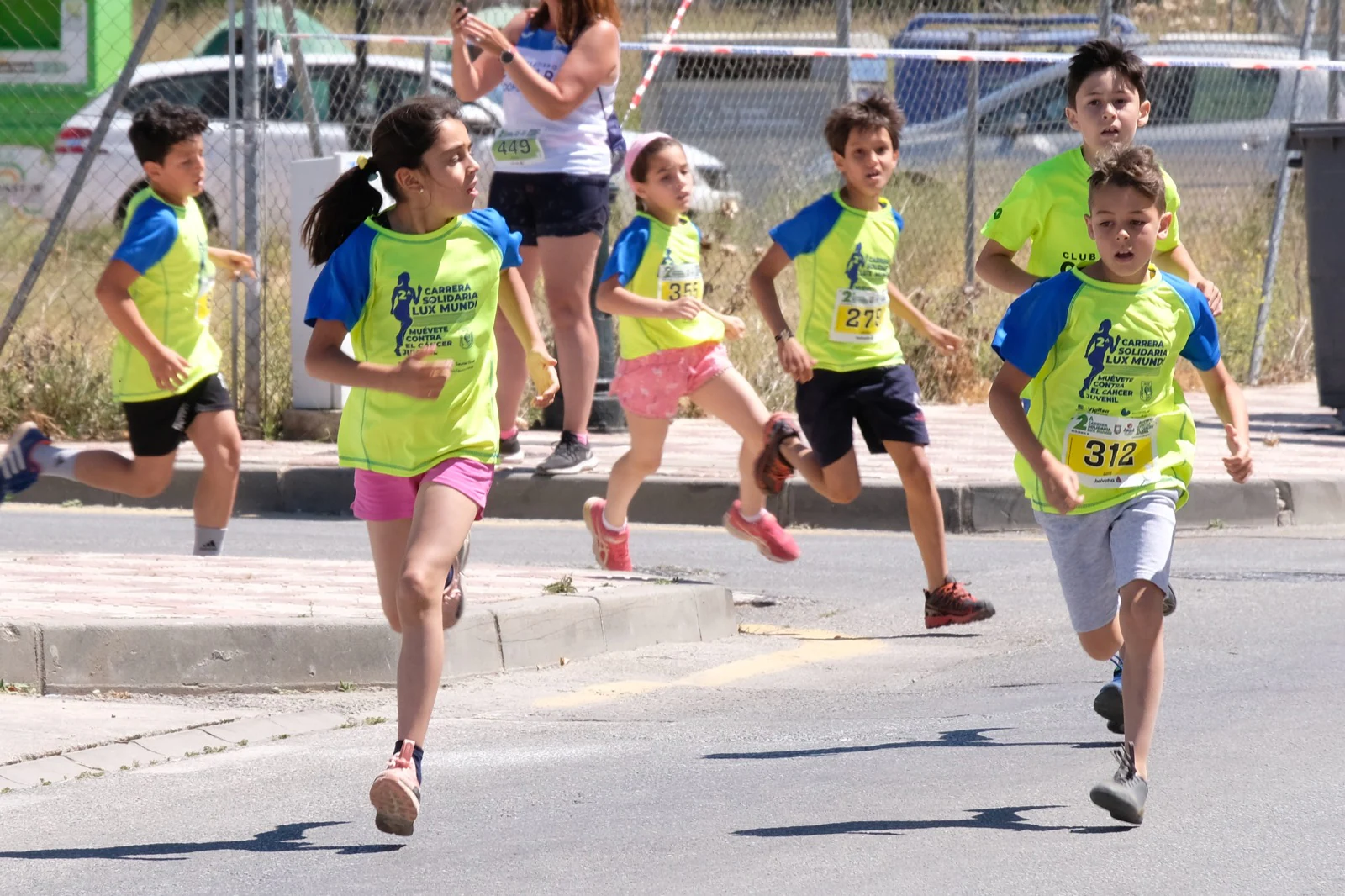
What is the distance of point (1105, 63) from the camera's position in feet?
19.2

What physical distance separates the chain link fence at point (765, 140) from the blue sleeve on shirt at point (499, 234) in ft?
20.7

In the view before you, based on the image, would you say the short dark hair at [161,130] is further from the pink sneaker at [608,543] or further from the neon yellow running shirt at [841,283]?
the neon yellow running shirt at [841,283]

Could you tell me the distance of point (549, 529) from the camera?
30.9 ft

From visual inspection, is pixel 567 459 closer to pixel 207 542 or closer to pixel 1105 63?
pixel 207 542

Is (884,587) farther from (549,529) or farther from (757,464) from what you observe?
(549,529)

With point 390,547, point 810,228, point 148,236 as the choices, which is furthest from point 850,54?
point 390,547

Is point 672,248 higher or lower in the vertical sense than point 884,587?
higher

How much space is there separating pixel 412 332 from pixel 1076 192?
7.01 ft

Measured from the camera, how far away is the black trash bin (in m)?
12.2

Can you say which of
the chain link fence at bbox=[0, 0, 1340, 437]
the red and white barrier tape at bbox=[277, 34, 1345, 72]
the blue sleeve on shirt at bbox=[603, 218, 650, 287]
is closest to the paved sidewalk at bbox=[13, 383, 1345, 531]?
the chain link fence at bbox=[0, 0, 1340, 437]

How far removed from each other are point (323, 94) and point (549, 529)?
8.74 m

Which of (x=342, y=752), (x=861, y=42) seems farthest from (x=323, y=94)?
(x=342, y=752)

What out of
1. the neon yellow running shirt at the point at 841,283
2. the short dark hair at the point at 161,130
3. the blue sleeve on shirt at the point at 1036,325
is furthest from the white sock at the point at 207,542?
the blue sleeve on shirt at the point at 1036,325

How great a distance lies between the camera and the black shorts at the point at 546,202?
30.7ft
